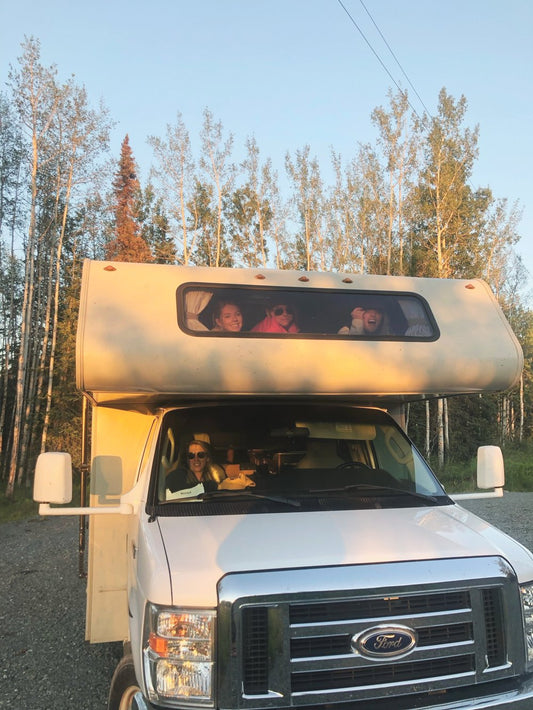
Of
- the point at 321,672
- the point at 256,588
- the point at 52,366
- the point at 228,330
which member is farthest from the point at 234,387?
the point at 52,366

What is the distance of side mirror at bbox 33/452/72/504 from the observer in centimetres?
338

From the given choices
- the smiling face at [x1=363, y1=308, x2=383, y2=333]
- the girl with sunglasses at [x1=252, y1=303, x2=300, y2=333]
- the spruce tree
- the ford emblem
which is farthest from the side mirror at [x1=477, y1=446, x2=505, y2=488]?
the spruce tree

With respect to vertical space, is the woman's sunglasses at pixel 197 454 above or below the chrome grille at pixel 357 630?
above

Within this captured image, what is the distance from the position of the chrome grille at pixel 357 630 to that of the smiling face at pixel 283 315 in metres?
1.76

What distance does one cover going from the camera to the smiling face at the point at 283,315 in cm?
385

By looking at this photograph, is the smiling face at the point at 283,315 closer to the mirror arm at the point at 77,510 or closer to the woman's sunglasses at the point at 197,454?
the woman's sunglasses at the point at 197,454

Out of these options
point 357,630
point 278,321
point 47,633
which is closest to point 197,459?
point 278,321

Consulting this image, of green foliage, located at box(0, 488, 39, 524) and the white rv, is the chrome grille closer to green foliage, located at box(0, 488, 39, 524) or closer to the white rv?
the white rv

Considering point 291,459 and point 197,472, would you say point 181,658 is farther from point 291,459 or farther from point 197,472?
point 291,459

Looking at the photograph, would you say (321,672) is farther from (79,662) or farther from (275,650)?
(79,662)

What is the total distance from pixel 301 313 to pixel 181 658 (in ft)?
7.51

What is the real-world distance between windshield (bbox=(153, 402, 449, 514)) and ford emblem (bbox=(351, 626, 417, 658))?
903 mm

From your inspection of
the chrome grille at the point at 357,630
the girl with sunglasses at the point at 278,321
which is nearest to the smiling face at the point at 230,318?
the girl with sunglasses at the point at 278,321

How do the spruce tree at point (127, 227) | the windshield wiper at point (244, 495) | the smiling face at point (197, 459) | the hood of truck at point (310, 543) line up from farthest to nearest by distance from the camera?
the spruce tree at point (127, 227) → the smiling face at point (197, 459) → the windshield wiper at point (244, 495) → the hood of truck at point (310, 543)
